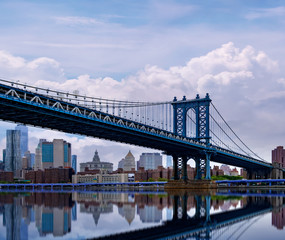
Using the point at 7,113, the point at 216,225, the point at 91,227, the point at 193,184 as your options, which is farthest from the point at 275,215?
the point at 193,184

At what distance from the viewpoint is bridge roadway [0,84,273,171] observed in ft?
194

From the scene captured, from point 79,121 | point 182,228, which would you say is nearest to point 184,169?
point 79,121

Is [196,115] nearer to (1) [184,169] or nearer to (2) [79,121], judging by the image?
(1) [184,169]

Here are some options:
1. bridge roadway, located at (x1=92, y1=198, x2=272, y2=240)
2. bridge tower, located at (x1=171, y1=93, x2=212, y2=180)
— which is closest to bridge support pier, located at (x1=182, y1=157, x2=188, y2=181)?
bridge tower, located at (x1=171, y1=93, x2=212, y2=180)

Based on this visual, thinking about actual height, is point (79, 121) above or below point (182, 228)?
above

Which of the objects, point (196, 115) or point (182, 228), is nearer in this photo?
point (182, 228)

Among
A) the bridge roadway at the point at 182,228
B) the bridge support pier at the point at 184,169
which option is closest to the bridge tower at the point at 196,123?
the bridge support pier at the point at 184,169

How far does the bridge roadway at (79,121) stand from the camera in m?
59.2

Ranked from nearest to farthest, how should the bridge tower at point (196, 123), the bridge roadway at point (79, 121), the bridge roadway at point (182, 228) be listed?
the bridge roadway at point (182, 228) → the bridge roadway at point (79, 121) → the bridge tower at point (196, 123)

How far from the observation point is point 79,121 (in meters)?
71.1

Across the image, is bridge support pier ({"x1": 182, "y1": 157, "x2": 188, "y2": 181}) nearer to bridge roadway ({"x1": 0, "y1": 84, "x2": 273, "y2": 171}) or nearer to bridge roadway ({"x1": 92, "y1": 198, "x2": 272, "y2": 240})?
bridge roadway ({"x1": 0, "y1": 84, "x2": 273, "y2": 171})

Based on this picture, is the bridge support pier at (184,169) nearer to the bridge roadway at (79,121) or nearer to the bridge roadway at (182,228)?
the bridge roadway at (79,121)

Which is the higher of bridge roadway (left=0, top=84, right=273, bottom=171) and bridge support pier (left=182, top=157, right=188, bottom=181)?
bridge roadway (left=0, top=84, right=273, bottom=171)

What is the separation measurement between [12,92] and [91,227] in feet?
106
